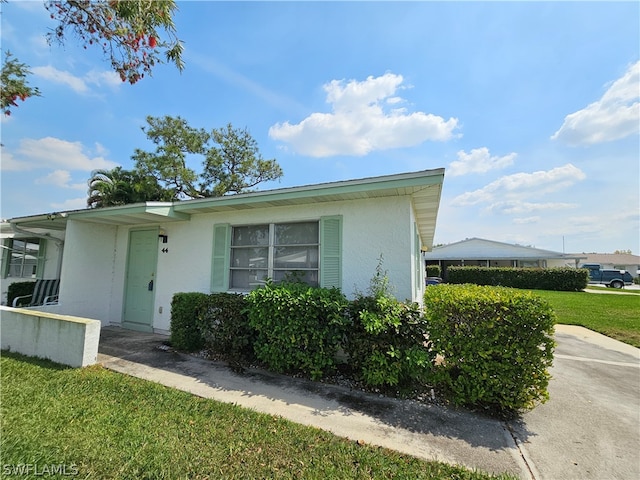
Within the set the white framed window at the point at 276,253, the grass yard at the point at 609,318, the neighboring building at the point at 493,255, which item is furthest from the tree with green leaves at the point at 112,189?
the neighboring building at the point at 493,255

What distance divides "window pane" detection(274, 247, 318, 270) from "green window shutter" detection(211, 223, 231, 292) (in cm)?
123

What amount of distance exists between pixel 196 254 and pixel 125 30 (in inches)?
169

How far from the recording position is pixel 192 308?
536 cm

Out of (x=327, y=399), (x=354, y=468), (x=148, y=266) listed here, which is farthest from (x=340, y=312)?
(x=148, y=266)

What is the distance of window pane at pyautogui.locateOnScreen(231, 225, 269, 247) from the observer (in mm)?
5977

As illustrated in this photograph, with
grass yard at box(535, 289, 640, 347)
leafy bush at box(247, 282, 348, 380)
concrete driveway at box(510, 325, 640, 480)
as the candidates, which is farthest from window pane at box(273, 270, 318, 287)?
grass yard at box(535, 289, 640, 347)

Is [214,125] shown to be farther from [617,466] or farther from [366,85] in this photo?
[617,466]

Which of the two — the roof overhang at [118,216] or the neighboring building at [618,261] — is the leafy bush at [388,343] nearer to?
the roof overhang at [118,216]

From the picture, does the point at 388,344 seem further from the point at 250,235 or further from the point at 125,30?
the point at 125,30

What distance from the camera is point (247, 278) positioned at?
603 centimetres

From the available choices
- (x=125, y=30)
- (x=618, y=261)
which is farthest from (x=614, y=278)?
(x=125, y=30)

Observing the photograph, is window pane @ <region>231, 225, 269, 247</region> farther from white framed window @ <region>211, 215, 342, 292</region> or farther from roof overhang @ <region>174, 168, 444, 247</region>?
roof overhang @ <region>174, 168, 444, 247</region>

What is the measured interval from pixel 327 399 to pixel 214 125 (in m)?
22.6

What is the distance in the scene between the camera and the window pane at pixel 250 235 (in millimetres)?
5977
